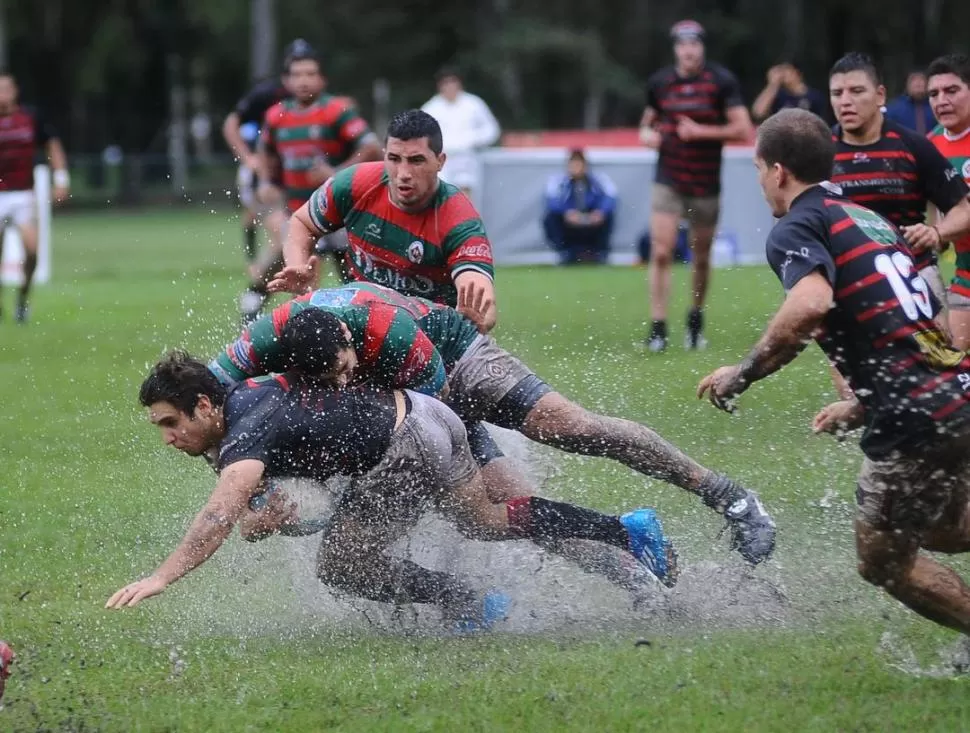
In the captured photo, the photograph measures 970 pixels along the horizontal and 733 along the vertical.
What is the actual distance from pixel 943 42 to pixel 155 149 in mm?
20307

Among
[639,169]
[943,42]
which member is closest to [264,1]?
[943,42]

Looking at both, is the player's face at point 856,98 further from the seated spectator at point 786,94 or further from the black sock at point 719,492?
the seated spectator at point 786,94

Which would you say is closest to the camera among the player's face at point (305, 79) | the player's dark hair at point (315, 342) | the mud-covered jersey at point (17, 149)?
the player's dark hair at point (315, 342)

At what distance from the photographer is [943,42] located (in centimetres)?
4012

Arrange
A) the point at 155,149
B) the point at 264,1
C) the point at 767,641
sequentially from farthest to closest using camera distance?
1. the point at 155,149
2. the point at 264,1
3. the point at 767,641

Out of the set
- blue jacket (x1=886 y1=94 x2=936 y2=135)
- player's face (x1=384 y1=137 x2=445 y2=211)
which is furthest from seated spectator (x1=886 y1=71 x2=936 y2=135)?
player's face (x1=384 y1=137 x2=445 y2=211)

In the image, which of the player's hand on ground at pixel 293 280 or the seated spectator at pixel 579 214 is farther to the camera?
the seated spectator at pixel 579 214

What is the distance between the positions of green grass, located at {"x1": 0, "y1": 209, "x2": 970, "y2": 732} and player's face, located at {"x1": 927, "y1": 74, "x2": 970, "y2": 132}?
5.17 feet

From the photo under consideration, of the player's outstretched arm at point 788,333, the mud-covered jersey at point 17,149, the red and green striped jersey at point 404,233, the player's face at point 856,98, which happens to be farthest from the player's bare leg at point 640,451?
the mud-covered jersey at point 17,149

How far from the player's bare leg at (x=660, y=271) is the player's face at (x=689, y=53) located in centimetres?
115

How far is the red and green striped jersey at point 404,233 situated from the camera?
591 cm

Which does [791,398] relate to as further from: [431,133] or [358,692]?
[358,692]

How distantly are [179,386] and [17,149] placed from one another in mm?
8460

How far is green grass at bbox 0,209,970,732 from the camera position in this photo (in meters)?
4.18
